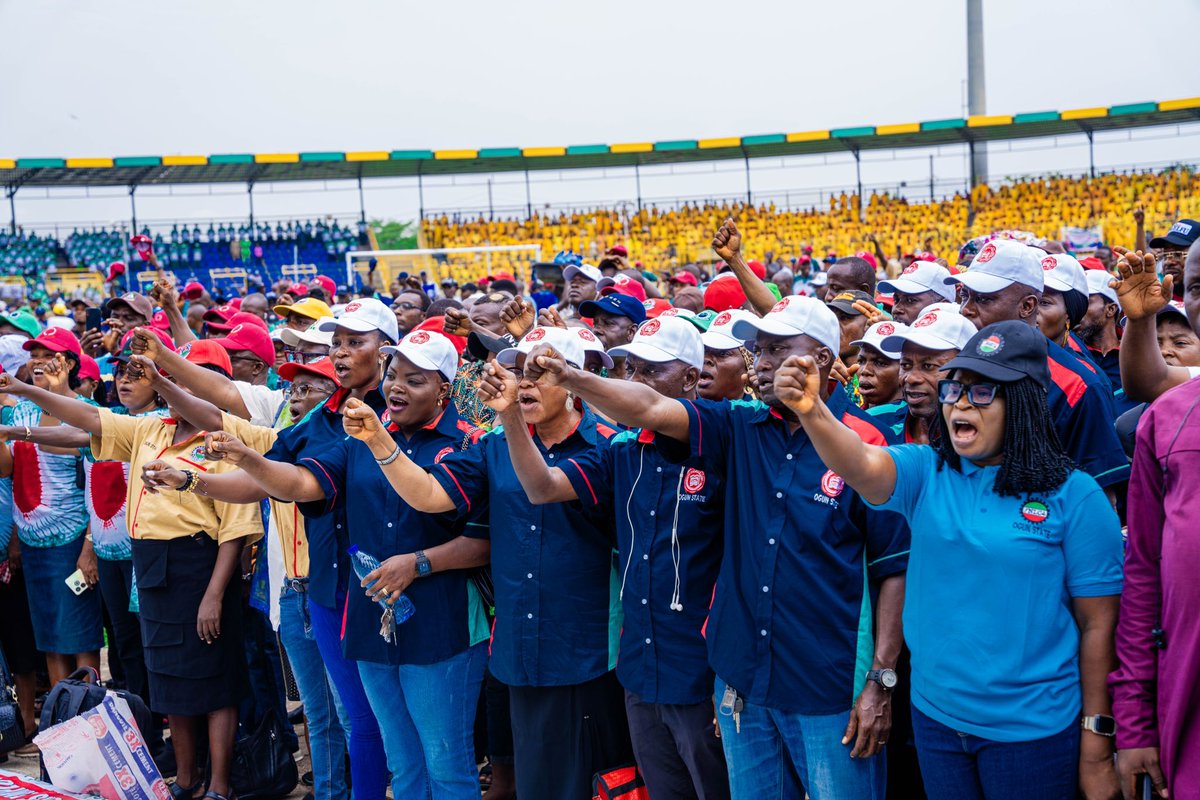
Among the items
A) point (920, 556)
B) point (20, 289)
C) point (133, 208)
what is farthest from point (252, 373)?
point (133, 208)

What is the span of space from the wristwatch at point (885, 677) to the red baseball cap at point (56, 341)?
16.2ft

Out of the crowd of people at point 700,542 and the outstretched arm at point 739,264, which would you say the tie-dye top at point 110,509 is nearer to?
the crowd of people at point 700,542

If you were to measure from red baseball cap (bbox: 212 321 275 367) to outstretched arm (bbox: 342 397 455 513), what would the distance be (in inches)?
95.1

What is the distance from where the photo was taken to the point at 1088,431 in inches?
122

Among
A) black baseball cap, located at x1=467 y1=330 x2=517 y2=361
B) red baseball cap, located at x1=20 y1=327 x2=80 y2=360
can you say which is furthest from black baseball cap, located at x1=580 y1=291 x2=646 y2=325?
red baseball cap, located at x1=20 y1=327 x2=80 y2=360

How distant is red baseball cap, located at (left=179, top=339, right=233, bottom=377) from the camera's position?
16.9ft

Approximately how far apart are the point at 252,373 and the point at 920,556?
4.21 meters

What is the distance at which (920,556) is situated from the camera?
283cm

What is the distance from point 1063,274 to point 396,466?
2649 millimetres

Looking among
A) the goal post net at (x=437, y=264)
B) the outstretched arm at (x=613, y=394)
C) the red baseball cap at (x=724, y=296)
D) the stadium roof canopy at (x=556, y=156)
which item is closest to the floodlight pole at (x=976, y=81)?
the stadium roof canopy at (x=556, y=156)

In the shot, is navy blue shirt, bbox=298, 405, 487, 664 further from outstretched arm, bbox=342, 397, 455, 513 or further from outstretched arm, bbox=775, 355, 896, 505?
outstretched arm, bbox=775, 355, 896, 505

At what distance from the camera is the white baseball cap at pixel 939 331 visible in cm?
338

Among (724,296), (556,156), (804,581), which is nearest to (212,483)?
(804,581)

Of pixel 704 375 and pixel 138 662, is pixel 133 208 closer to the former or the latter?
pixel 138 662
